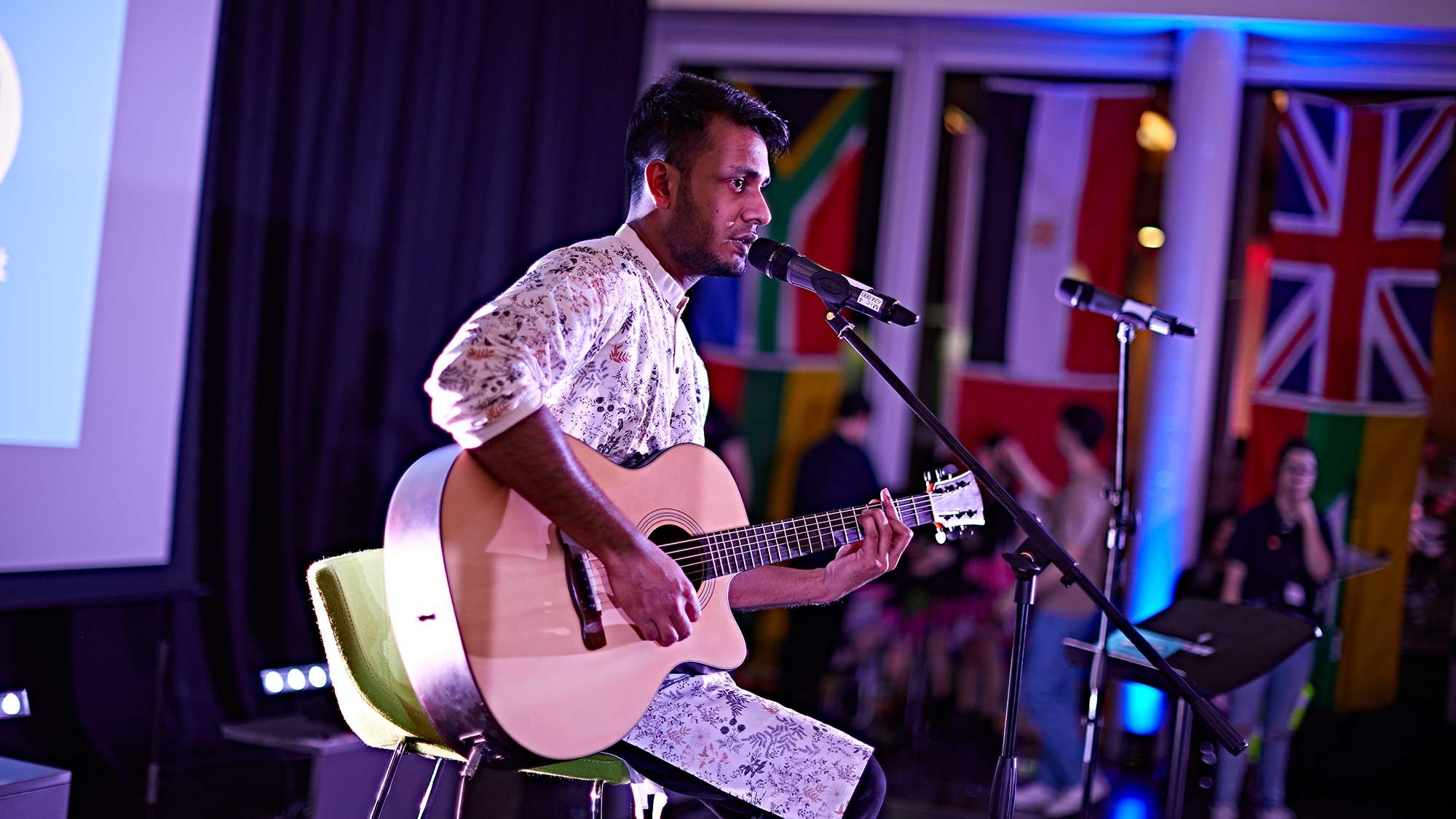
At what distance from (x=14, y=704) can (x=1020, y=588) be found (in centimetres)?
313

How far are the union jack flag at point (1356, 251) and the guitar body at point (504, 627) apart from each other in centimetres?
532

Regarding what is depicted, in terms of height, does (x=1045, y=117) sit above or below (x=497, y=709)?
above

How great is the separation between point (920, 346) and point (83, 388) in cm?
449

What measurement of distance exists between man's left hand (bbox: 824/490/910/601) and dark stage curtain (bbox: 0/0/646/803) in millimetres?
2429

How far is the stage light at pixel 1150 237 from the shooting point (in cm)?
654

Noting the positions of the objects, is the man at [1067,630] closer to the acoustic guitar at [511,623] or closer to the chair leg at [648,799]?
the chair leg at [648,799]

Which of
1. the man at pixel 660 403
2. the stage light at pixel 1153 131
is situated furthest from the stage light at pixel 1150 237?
the man at pixel 660 403

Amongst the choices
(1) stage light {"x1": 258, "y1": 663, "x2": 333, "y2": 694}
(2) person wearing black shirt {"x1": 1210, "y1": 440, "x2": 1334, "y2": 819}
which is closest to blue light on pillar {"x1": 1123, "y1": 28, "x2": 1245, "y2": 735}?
(2) person wearing black shirt {"x1": 1210, "y1": 440, "x2": 1334, "y2": 819}

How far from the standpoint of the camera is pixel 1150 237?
6.56 meters

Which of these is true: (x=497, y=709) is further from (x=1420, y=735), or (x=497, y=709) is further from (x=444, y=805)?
(x=1420, y=735)

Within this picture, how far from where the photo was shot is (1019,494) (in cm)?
624

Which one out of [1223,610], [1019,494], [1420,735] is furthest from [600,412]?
[1420,735]

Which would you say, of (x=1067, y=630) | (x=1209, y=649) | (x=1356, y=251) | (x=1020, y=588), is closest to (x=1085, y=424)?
(x=1067, y=630)

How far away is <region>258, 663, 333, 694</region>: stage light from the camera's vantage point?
400cm
